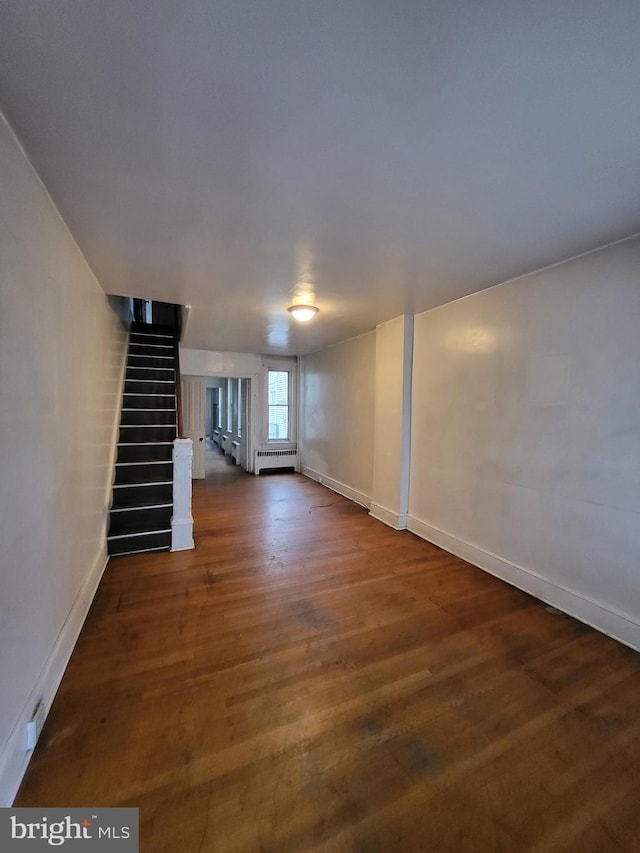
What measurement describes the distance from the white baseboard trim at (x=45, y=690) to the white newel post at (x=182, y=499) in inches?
33.8

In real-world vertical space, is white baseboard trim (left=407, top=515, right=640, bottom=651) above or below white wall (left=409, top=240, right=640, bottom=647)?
below

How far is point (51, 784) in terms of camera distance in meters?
1.27

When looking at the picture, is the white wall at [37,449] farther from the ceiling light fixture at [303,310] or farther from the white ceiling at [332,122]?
the ceiling light fixture at [303,310]

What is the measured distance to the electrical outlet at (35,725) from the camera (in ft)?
4.46

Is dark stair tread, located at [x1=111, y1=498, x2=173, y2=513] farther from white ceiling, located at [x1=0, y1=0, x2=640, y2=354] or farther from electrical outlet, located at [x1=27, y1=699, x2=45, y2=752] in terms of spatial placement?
white ceiling, located at [x1=0, y1=0, x2=640, y2=354]

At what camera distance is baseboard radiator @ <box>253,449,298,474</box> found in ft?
22.9

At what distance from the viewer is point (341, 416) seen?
222 inches

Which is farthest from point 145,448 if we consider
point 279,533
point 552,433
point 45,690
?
point 552,433

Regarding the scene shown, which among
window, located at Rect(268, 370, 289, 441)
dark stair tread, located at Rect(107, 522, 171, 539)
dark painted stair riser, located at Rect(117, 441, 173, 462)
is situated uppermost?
window, located at Rect(268, 370, 289, 441)

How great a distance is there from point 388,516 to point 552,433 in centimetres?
216

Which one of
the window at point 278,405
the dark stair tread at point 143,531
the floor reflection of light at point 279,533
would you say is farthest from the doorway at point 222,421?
the dark stair tread at point 143,531

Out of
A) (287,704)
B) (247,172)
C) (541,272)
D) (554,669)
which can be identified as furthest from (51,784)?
(541,272)

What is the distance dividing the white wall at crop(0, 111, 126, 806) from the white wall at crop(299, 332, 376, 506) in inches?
135

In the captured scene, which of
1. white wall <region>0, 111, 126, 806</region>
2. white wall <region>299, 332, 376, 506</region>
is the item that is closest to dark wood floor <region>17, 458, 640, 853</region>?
white wall <region>0, 111, 126, 806</region>
